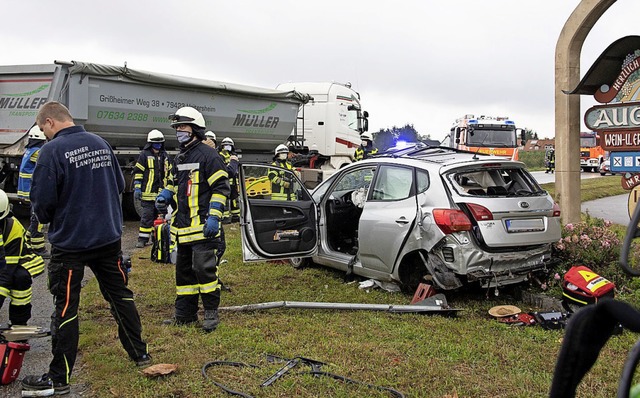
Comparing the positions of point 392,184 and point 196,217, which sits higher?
point 392,184

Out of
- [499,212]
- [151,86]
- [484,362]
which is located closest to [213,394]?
[484,362]

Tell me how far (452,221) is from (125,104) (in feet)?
26.7

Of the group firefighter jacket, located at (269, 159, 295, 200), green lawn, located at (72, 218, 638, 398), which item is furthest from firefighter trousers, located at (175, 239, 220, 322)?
firefighter jacket, located at (269, 159, 295, 200)

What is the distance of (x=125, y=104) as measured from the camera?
1153 cm

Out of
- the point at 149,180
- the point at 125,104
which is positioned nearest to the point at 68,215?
the point at 149,180

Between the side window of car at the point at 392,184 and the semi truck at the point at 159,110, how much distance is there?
21.7 ft

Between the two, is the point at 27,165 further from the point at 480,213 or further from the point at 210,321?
the point at 480,213

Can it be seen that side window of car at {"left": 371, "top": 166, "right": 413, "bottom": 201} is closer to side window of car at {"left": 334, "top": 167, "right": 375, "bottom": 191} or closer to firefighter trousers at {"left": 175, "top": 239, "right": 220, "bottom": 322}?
side window of car at {"left": 334, "top": 167, "right": 375, "bottom": 191}

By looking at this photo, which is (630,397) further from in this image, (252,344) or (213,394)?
(252,344)

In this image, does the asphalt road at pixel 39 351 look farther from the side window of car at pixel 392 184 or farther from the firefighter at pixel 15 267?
the side window of car at pixel 392 184

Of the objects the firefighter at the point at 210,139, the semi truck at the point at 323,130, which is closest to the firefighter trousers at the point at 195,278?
the firefighter at the point at 210,139

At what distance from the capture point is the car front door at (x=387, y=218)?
5938mm

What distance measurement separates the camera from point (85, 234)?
3930mm

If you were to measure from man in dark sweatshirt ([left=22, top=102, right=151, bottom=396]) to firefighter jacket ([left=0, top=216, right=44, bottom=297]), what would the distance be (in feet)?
2.61
